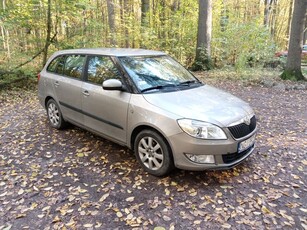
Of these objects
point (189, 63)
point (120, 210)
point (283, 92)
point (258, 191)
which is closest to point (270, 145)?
point (258, 191)

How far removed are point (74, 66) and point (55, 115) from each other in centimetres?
119

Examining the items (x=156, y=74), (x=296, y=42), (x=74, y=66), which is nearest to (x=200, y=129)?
(x=156, y=74)

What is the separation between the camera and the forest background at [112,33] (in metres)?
9.49

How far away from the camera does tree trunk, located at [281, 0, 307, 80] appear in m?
9.47

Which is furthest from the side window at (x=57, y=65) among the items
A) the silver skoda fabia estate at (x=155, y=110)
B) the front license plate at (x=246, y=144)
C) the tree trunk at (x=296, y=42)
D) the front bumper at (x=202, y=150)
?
the tree trunk at (x=296, y=42)

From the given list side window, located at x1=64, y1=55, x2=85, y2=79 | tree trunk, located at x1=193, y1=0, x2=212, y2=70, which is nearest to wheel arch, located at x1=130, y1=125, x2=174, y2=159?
side window, located at x1=64, y1=55, x2=85, y2=79

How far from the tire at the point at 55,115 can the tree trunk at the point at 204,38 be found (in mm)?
8722

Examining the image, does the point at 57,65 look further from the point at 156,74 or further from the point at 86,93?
the point at 156,74

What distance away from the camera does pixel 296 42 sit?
9.77 meters

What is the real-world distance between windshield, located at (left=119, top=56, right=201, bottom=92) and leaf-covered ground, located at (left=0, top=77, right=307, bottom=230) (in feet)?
4.02

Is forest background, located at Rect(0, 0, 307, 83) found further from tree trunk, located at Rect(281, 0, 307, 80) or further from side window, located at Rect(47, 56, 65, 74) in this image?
side window, located at Rect(47, 56, 65, 74)

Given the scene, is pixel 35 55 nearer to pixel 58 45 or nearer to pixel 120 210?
pixel 58 45

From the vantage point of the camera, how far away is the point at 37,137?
16.6ft

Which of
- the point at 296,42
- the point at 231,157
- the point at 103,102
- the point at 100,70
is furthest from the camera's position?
the point at 296,42
